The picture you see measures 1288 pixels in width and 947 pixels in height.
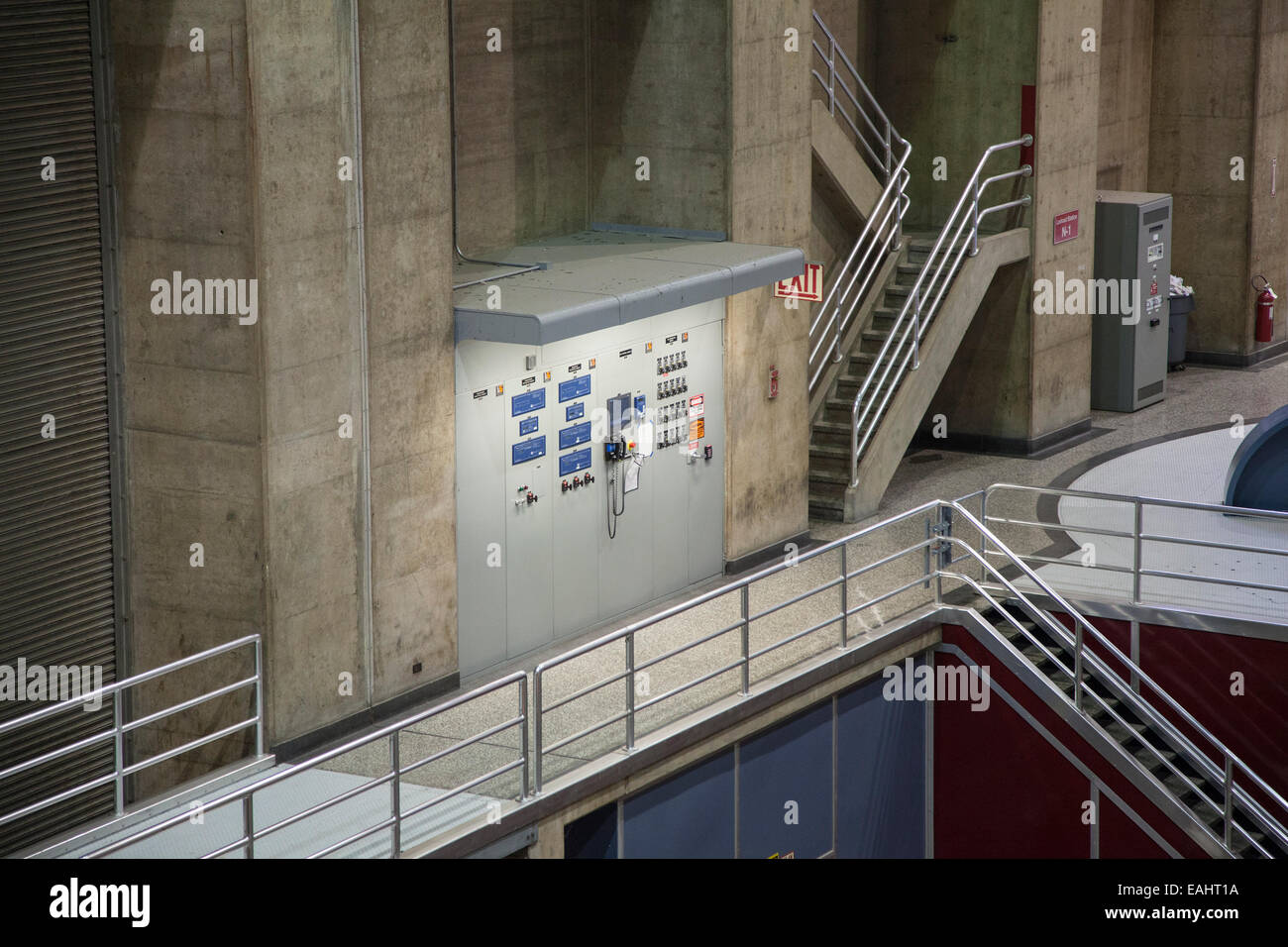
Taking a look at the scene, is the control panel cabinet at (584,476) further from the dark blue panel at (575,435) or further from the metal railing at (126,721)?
the metal railing at (126,721)

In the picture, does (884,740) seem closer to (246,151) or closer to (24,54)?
(246,151)

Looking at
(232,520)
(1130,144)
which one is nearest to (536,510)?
(232,520)

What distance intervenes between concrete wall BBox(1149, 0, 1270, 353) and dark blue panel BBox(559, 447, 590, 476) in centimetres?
1213

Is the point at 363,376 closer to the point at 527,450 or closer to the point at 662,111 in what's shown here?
the point at 527,450

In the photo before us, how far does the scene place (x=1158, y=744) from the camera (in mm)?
14062

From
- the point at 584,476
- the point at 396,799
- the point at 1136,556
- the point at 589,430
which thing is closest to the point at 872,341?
the point at 1136,556

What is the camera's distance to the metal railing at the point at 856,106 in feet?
58.4

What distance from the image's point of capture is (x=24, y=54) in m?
10.7

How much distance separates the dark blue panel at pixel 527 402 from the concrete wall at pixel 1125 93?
11107 mm

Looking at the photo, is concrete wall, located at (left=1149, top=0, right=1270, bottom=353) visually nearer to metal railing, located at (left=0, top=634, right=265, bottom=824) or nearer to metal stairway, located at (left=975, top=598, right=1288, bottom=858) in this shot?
metal stairway, located at (left=975, top=598, right=1288, bottom=858)

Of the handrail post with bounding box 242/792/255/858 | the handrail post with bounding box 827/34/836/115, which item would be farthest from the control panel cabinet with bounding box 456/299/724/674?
the handrail post with bounding box 827/34/836/115

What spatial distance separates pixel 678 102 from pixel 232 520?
5.53 metres

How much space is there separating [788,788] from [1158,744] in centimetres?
297

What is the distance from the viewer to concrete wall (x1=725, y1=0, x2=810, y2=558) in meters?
14.9
